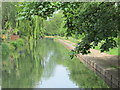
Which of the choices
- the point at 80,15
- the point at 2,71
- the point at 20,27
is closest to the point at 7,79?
the point at 2,71

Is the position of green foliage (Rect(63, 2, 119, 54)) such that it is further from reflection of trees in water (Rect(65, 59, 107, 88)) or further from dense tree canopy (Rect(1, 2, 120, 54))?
reflection of trees in water (Rect(65, 59, 107, 88))

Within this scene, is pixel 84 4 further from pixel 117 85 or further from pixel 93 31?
pixel 117 85

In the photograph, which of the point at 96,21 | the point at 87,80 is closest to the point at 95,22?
the point at 96,21

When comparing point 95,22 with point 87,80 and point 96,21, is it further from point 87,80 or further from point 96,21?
point 87,80

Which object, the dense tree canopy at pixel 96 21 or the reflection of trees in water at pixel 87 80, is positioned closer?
the dense tree canopy at pixel 96 21

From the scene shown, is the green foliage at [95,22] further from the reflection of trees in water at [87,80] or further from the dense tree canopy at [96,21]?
the reflection of trees in water at [87,80]

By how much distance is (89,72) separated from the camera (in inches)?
612

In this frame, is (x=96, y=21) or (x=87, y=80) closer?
(x=96, y=21)

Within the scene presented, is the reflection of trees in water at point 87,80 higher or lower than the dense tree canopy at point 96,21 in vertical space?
lower

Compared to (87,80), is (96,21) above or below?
above

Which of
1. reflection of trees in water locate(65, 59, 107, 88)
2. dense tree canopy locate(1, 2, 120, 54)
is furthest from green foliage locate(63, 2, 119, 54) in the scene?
reflection of trees in water locate(65, 59, 107, 88)

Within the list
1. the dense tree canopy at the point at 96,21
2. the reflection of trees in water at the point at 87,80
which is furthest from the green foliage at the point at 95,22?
the reflection of trees in water at the point at 87,80

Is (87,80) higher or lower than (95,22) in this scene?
lower

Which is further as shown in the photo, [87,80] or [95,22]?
[87,80]
